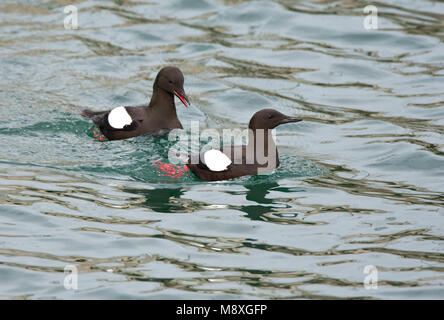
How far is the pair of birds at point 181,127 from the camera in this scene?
8555 millimetres

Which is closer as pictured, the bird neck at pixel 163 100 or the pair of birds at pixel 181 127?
the pair of birds at pixel 181 127

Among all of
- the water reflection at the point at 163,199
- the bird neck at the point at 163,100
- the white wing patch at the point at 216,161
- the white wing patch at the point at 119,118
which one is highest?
the bird neck at the point at 163,100

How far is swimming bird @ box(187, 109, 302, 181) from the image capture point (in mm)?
8531

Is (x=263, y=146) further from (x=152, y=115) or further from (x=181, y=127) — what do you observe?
(x=152, y=115)

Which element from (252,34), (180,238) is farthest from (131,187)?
(252,34)

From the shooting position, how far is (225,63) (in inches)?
505

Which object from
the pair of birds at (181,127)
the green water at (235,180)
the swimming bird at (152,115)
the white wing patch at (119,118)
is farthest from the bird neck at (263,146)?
the white wing patch at (119,118)

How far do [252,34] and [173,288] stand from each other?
336 inches

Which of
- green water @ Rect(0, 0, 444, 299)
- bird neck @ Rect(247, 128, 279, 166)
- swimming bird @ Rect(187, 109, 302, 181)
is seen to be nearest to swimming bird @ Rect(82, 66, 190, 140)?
green water @ Rect(0, 0, 444, 299)

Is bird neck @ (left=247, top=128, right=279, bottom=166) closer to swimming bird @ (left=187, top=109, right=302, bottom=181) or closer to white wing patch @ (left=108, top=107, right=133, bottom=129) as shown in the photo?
swimming bird @ (left=187, top=109, right=302, bottom=181)

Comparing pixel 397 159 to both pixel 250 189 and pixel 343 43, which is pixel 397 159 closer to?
pixel 250 189

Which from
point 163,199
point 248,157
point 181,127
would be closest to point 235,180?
point 248,157

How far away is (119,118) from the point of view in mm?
9883

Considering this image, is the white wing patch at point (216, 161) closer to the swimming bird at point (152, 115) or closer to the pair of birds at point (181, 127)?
the pair of birds at point (181, 127)
